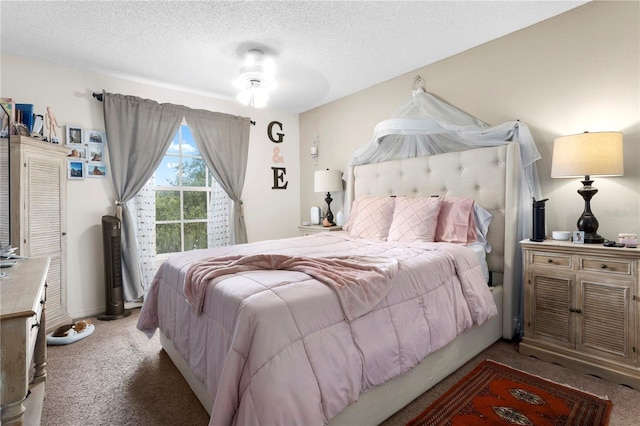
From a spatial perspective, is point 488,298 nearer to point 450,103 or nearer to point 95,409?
point 450,103

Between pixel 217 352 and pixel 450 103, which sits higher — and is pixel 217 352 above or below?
below

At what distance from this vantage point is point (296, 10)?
2287 mm

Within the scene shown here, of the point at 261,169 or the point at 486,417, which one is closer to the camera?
the point at 486,417

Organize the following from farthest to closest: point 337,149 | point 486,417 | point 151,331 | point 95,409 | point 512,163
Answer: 1. point 337,149
2. point 512,163
3. point 151,331
4. point 95,409
5. point 486,417

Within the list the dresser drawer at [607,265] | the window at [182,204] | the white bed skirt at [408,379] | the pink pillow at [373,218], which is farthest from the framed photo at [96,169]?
the dresser drawer at [607,265]

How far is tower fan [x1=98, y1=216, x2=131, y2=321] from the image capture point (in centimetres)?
317

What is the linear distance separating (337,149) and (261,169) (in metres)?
1.14

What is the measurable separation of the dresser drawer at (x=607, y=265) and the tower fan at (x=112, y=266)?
397 centimetres

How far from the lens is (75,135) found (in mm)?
3168

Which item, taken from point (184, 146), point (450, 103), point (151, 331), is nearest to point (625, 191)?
point (450, 103)

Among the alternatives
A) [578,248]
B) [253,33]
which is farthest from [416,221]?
[253,33]

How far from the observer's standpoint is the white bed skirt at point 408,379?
146cm

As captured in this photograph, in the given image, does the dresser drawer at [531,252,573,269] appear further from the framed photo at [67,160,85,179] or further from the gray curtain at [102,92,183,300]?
the framed photo at [67,160,85,179]

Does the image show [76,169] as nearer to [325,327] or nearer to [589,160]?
[325,327]
